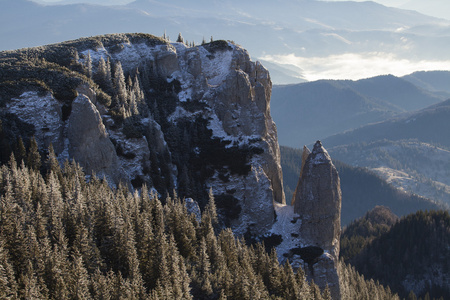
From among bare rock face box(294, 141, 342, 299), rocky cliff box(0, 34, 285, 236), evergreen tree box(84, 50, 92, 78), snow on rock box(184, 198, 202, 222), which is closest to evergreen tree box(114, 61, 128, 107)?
rocky cliff box(0, 34, 285, 236)

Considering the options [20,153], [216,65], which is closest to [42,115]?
[20,153]

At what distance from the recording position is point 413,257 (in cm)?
15575

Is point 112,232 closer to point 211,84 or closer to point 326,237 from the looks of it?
point 326,237

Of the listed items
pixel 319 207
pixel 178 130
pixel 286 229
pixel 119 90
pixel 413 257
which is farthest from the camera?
pixel 413 257

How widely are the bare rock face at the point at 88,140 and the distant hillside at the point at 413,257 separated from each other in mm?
108339

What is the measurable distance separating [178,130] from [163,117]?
19.2 ft

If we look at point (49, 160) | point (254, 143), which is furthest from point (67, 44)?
point (254, 143)

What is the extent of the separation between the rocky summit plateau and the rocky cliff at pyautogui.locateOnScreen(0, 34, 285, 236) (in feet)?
0.88

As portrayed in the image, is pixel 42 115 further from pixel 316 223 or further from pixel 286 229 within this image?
pixel 316 223

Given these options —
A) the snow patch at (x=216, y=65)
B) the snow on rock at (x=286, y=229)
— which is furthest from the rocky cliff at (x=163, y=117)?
the snow on rock at (x=286, y=229)

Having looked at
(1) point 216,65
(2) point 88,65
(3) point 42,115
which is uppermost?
(1) point 216,65

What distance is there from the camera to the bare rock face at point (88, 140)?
298ft

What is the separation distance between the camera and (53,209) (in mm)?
64375

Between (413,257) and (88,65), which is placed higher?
(88,65)
